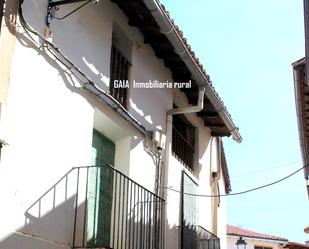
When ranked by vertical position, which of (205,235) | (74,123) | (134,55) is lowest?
(205,235)

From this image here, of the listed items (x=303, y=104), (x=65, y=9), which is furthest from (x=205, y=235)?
(x=65, y=9)

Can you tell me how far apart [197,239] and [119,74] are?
4009 millimetres

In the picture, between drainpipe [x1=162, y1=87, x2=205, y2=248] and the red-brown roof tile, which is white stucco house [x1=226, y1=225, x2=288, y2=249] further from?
drainpipe [x1=162, y1=87, x2=205, y2=248]

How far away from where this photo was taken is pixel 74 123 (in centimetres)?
748

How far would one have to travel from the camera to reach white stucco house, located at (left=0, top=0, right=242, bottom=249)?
6336 millimetres

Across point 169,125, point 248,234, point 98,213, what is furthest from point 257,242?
point 98,213

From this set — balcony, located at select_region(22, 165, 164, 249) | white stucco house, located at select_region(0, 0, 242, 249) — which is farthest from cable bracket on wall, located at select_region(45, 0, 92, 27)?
balcony, located at select_region(22, 165, 164, 249)

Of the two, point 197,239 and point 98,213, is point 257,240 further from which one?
point 98,213

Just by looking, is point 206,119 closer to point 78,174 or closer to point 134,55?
point 134,55

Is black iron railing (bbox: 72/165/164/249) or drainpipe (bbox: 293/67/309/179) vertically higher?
drainpipe (bbox: 293/67/309/179)

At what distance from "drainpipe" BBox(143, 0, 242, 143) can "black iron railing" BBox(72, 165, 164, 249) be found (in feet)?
7.98

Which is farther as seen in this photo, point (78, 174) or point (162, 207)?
point (162, 207)

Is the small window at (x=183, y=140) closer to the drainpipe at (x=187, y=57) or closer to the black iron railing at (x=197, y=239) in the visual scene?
the drainpipe at (x=187, y=57)

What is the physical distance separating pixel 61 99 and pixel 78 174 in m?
0.98
